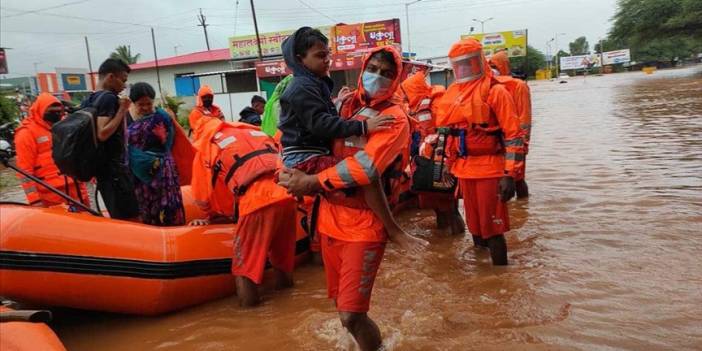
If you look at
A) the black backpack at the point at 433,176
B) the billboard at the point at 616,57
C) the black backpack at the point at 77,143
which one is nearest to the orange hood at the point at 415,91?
the black backpack at the point at 433,176

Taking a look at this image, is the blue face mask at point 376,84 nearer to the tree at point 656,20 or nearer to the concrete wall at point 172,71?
the concrete wall at point 172,71

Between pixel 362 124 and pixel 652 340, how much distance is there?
6.61 ft

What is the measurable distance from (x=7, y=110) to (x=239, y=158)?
15664mm

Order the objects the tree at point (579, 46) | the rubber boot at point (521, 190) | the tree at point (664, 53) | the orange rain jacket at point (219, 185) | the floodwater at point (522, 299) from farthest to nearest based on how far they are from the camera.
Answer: the tree at point (579, 46) < the tree at point (664, 53) < the rubber boot at point (521, 190) < the orange rain jacket at point (219, 185) < the floodwater at point (522, 299)

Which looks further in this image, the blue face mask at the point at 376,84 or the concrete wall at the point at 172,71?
the concrete wall at the point at 172,71

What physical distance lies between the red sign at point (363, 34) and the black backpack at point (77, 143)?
25440mm

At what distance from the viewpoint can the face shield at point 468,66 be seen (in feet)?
13.2

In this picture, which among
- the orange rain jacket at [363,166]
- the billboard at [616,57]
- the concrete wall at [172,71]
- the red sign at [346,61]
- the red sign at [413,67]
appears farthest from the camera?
the billboard at [616,57]

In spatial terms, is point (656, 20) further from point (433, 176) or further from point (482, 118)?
point (482, 118)

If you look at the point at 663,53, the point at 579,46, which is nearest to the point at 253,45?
the point at 663,53

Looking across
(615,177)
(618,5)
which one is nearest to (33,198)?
(615,177)

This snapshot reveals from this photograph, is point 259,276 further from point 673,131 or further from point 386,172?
point 673,131

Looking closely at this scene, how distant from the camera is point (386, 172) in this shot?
2.63 m

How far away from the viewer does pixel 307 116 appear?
2.42 m
